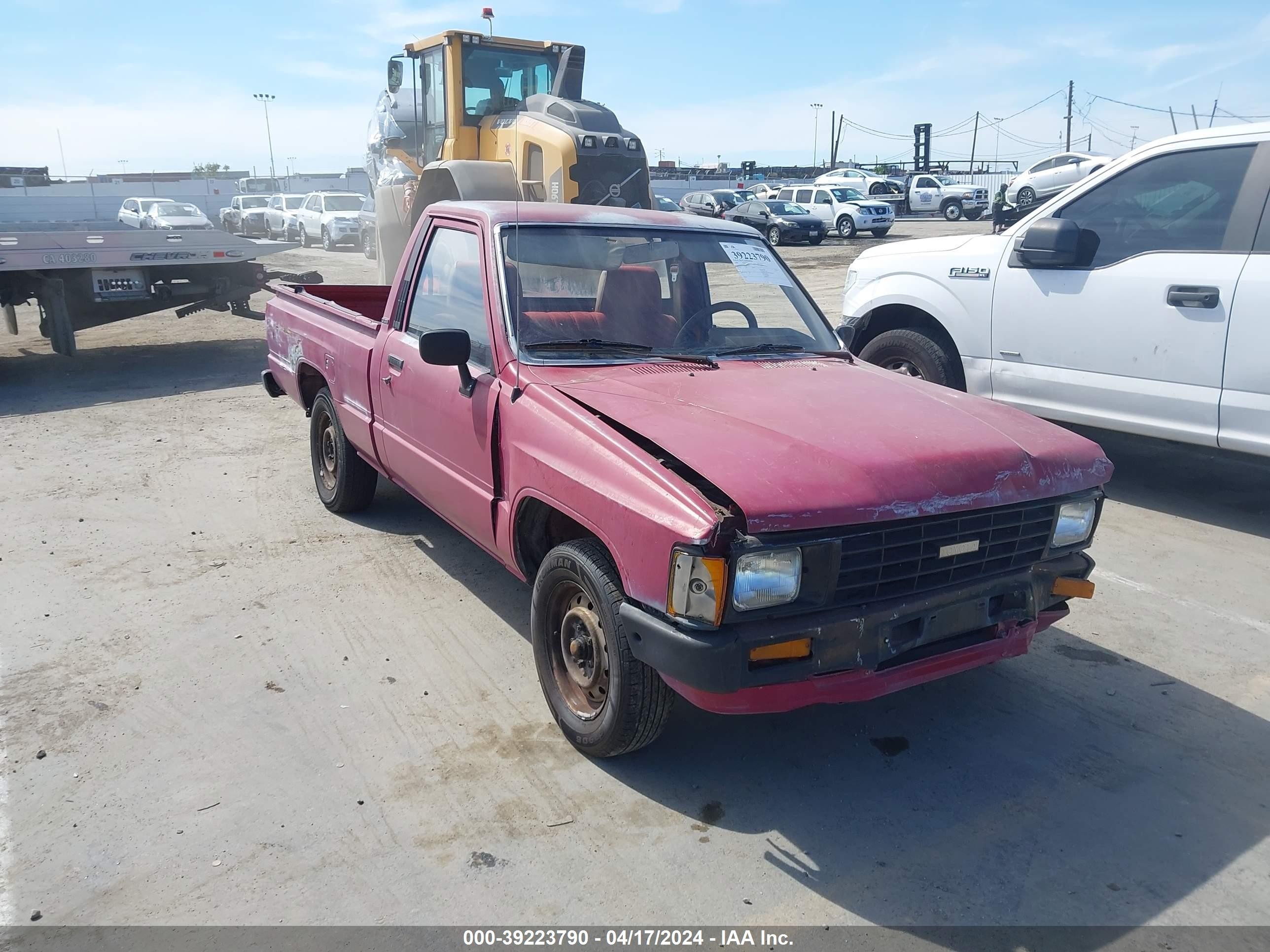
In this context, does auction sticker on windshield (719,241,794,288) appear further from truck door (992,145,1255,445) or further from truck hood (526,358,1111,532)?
truck door (992,145,1255,445)

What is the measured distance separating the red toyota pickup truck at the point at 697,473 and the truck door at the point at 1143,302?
2.23 metres

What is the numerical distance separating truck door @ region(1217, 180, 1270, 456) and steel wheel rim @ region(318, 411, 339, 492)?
499 cm

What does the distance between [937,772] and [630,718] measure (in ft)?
3.57

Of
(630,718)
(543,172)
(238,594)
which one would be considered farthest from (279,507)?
(543,172)

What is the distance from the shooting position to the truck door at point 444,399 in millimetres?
3801

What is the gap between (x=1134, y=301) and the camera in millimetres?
5512

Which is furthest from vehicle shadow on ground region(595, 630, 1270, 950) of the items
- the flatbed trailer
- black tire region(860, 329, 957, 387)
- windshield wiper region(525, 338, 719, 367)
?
the flatbed trailer

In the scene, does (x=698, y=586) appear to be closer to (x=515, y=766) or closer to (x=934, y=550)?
(x=934, y=550)

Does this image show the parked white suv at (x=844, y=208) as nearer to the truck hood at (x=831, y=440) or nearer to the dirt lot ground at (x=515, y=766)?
the dirt lot ground at (x=515, y=766)

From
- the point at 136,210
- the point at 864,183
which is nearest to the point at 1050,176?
the point at 864,183

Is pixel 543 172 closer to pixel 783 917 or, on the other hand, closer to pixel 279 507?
pixel 279 507

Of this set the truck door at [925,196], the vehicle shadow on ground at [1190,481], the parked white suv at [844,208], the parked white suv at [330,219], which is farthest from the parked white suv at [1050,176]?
the vehicle shadow on ground at [1190,481]

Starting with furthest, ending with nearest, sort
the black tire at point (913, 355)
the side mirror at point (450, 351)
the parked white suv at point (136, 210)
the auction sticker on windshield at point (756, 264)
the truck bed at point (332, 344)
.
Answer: the parked white suv at point (136, 210) < the black tire at point (913, 355) < the truck bed at point (332, 344) < the auction sticker on windshield at point (756, 264) < the side mirror at point (450, 351)

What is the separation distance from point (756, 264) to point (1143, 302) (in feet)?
8.28
